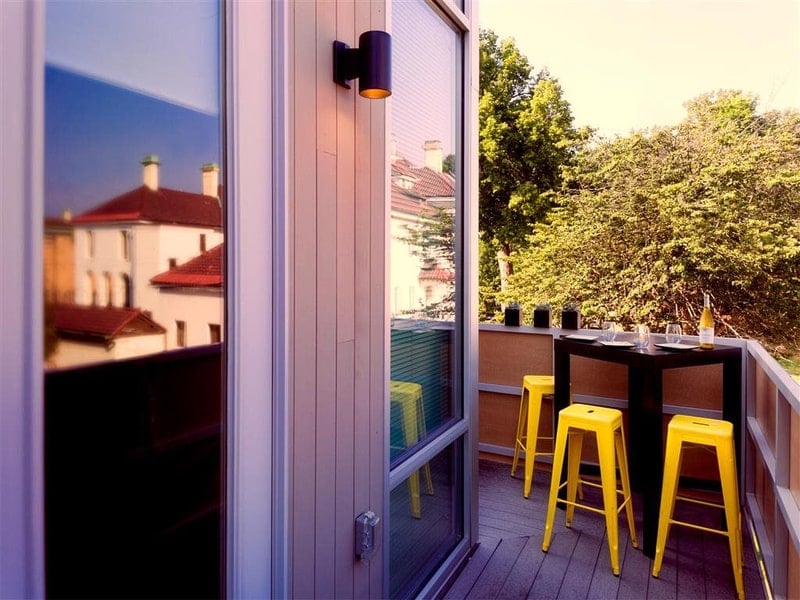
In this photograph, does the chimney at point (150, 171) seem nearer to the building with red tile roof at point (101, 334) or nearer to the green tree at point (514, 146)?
the building with red tile roof at point (101, 334)

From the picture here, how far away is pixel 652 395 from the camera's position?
2.76m

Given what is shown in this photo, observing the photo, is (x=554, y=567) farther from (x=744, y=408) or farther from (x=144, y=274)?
(x=144, y=274)

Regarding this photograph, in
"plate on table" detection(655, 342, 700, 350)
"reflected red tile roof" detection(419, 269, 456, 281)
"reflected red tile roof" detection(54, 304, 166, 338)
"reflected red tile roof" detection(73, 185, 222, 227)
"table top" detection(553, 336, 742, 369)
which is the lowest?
"table top" detection(553, 336, 742, 369)

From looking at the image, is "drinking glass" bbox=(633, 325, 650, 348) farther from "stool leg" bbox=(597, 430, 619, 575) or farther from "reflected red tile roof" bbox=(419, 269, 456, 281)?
"reflected red tile roof" bbox=(419, 269, 456, 281)

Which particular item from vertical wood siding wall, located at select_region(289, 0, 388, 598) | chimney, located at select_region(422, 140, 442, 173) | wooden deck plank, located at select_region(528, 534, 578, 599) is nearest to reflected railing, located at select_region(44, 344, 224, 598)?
Answer: vertical wood siding wall, located at select_region(289, 0, 388, 598)

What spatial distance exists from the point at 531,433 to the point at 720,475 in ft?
3.43

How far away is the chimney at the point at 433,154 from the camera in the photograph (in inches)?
92.3

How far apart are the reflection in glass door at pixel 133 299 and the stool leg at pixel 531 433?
238 centimetres

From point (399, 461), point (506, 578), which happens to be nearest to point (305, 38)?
point (399, 461)

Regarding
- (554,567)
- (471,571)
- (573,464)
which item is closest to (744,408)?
(573,464)

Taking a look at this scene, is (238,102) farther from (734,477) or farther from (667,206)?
(667,206)

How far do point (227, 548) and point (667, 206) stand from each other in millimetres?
8585

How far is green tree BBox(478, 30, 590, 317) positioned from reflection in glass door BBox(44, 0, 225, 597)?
8.97 meters

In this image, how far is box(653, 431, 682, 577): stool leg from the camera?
2521mm
